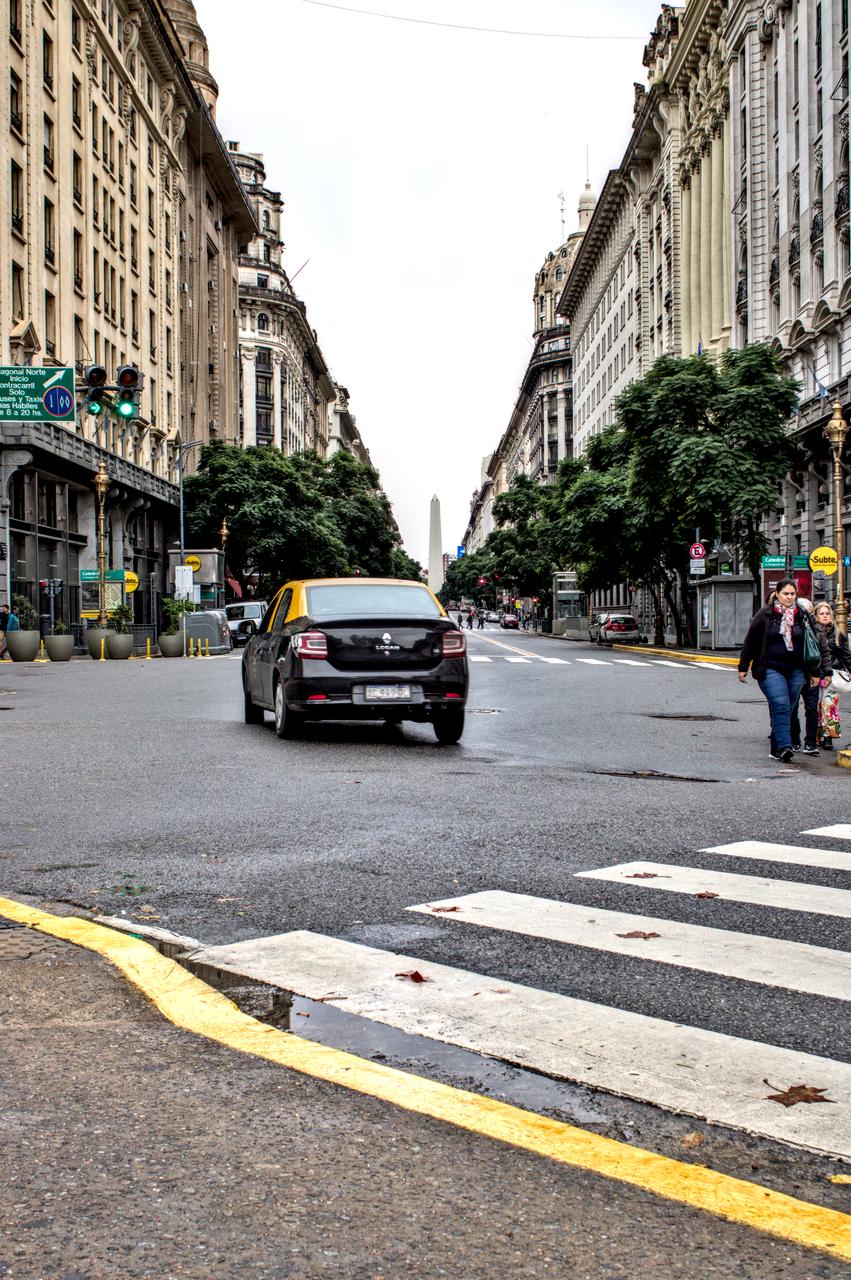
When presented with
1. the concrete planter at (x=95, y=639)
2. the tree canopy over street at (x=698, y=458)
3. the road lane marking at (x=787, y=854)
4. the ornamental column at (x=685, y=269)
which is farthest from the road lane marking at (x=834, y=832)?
the ornamental column at (x=685, y=269)

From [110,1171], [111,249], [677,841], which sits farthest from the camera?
[111,249]

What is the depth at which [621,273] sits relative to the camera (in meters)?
86.6

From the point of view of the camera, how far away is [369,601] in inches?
529

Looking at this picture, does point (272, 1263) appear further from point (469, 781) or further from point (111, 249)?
point (111, 249)

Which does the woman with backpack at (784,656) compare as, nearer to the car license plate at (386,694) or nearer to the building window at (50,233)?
the car license plate at (386,694)

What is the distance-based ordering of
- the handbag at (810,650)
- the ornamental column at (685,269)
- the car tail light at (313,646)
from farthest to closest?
the ornamental column at (685,269)
the car tail light at (313,646)
the handbag at (810,650)

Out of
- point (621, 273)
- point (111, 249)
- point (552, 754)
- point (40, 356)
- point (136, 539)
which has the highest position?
point (621, 273)

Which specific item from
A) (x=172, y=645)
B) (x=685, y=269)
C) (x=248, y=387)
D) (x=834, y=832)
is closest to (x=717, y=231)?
(x=685, y=269)

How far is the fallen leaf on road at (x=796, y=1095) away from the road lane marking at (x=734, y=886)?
7.51 feet

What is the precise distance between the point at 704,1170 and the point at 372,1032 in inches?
51.0

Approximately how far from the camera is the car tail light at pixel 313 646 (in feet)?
41.6

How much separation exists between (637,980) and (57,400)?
85.3ft

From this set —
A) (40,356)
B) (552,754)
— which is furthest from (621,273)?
(552,754)

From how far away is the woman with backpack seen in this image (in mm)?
12547
